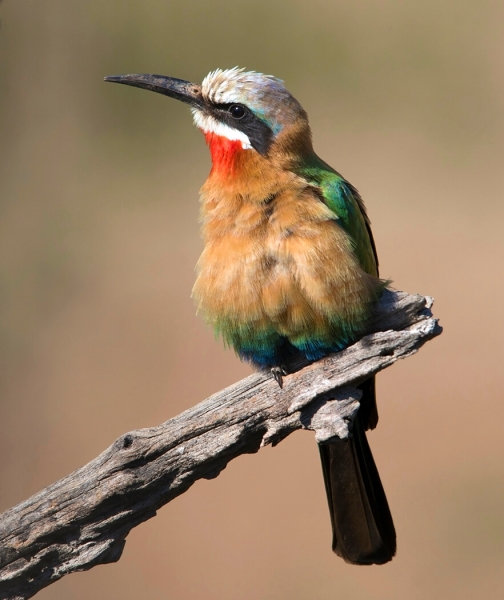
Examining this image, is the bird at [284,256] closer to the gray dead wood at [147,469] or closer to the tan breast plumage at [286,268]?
the tan breast plumage at [286,268]

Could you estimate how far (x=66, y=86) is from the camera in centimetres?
517

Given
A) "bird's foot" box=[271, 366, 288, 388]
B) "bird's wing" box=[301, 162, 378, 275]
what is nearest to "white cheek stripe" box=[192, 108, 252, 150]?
"bird's wing" box=[301, 162, 378, 275]

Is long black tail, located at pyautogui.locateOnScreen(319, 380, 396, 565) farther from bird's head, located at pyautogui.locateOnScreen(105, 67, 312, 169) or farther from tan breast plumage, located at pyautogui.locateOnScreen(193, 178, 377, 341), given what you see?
bird's head, located at pyautogui.locateOnScreen(105, 67, 312, 169)

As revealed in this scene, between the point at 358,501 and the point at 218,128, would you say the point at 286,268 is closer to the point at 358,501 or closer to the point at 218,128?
the point at 218,128

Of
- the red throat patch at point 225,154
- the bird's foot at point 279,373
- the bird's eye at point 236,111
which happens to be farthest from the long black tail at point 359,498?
the bird's eye at point 236,111

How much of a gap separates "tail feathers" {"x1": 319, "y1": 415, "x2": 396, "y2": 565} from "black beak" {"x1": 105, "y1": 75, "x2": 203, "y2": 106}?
1.03 meters

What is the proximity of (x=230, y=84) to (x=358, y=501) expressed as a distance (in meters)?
1.23

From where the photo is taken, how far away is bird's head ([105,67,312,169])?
84.2 inches

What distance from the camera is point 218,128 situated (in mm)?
2201

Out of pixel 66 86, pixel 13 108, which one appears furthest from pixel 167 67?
pixel 13 108

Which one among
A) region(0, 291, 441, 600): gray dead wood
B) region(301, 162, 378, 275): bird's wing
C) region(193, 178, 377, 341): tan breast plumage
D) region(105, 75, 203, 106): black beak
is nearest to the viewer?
region(0, 291, 441, 600): gray dead wood

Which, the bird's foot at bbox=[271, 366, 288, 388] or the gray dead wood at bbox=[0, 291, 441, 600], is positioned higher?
the bird's foot at bbox=[271, 366, 288, 388]

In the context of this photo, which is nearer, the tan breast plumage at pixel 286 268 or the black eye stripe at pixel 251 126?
the tan breast plumage at pixel 286 268

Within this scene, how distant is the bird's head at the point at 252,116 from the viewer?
214 centimetres
